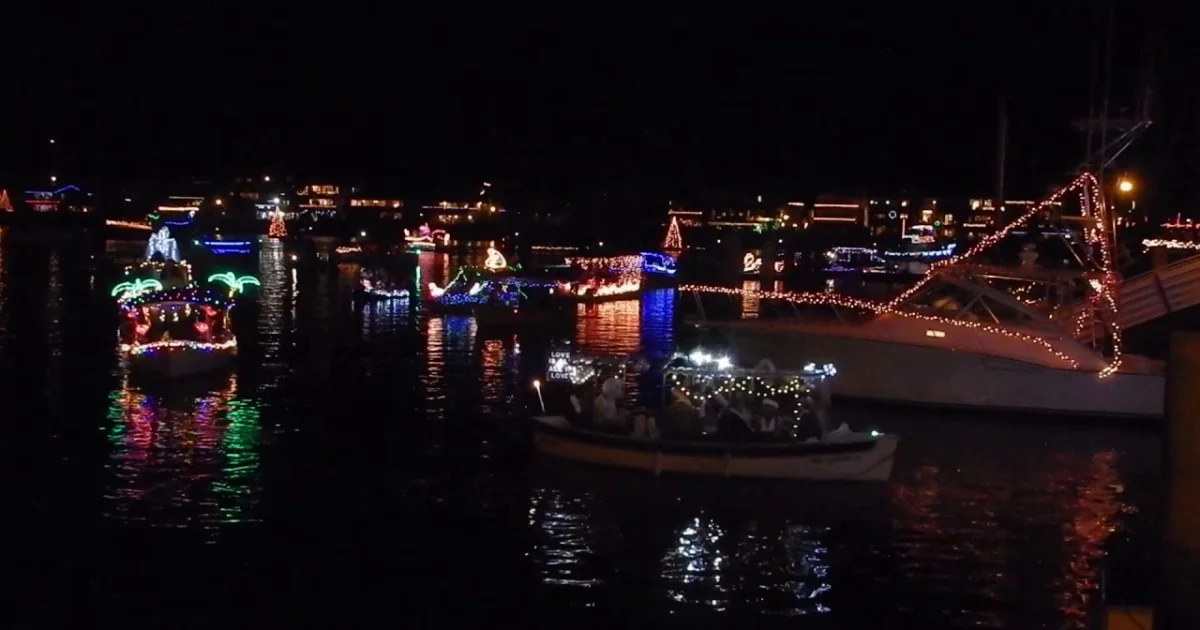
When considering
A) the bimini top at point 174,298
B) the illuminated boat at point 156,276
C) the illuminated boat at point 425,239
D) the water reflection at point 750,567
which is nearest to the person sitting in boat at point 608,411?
the water reflection at point 750,567

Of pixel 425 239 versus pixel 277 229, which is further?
pixel 277 229

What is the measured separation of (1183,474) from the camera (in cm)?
2220

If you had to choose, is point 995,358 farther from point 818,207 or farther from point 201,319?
point 818,207

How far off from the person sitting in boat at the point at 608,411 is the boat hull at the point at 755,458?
1.99 feet

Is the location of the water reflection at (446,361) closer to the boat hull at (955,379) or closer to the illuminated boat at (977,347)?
the illuminated boat at (977,347)

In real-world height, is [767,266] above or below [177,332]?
above

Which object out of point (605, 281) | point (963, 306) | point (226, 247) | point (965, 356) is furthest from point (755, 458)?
point (226, 247)

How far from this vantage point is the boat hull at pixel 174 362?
4038 centimetres

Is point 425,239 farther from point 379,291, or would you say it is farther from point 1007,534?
point 1007,534

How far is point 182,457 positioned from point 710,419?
398 inches

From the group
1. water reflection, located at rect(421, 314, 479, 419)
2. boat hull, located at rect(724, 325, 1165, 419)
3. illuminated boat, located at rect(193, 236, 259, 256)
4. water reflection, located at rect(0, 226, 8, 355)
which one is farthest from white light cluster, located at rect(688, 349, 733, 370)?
illuminated boat, located at rect(193, 236, 259, 256)

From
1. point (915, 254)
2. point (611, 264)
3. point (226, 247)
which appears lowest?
point (611, 264)

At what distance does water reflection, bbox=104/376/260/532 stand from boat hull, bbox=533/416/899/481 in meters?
6.42

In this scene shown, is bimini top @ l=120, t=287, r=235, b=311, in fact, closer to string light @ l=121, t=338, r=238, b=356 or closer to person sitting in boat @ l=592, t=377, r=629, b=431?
string light @ l=121, t=338, r=238, b=356
